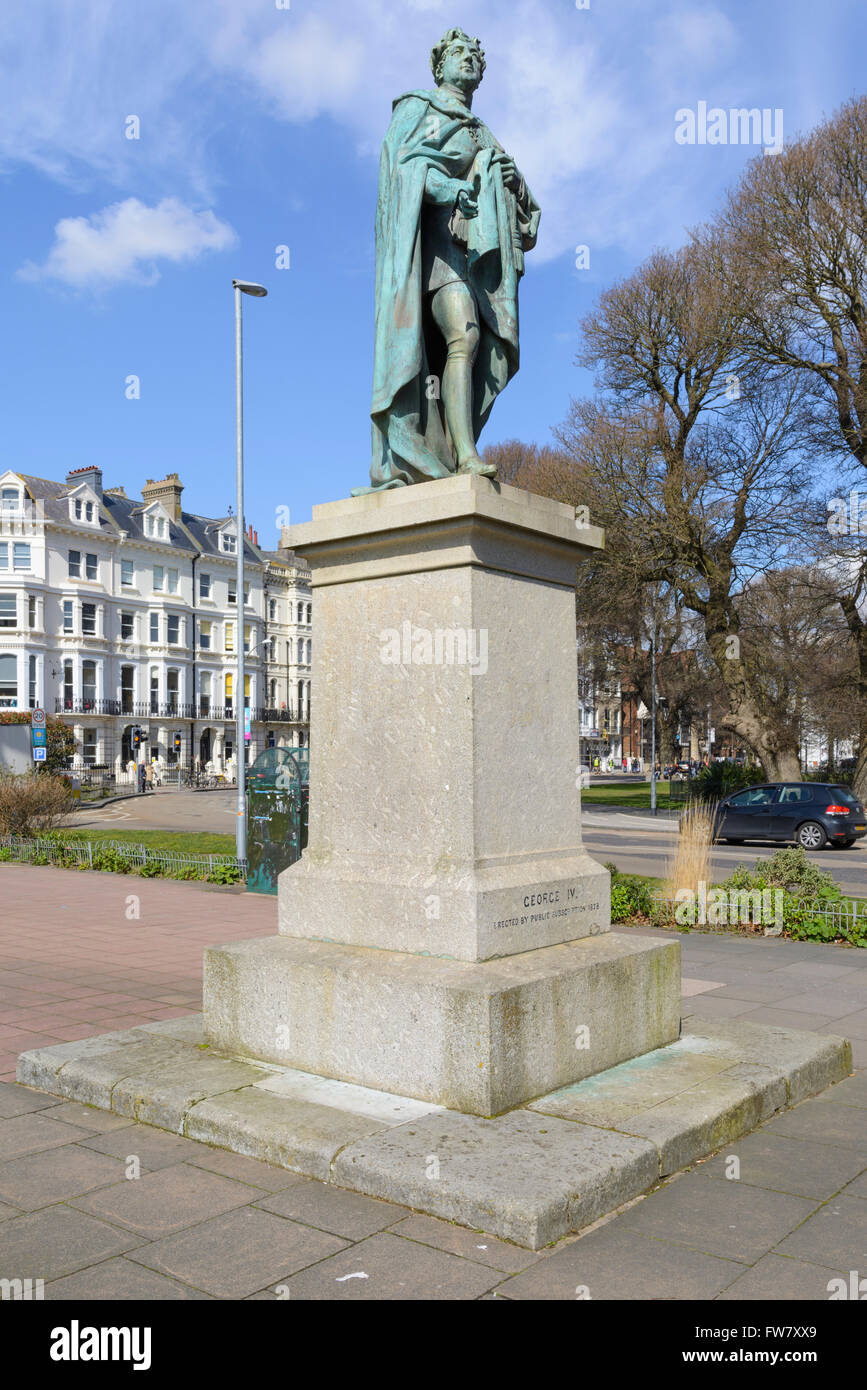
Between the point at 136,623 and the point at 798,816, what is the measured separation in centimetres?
5132

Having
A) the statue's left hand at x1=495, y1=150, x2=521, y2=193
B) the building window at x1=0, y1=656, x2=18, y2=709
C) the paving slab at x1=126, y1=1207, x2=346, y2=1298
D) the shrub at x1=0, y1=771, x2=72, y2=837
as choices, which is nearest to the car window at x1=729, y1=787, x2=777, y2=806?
the shrub at x1=0, y1=771, x2=72, y2=837

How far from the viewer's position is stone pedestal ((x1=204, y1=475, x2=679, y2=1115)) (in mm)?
4383

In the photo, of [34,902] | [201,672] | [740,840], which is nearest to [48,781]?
[34,902]

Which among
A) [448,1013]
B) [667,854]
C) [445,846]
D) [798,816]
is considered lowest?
[667,854]

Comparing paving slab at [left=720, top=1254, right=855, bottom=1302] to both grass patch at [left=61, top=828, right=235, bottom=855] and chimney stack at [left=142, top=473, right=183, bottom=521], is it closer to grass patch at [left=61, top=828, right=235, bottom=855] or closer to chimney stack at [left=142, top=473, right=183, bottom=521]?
grass patch at [left=61, top=828, right=235, bottom=855]

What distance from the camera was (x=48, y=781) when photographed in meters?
21.0

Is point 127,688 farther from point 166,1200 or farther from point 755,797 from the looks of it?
point 166,1200

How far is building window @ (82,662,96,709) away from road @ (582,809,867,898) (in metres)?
40.4

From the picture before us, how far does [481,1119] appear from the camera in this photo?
4.10 meters

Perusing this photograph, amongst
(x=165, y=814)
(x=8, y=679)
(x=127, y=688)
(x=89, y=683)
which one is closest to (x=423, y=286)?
(x=165, y=814)

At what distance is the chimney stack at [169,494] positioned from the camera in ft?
239

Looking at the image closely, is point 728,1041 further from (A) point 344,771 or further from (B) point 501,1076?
(A) point 344,771

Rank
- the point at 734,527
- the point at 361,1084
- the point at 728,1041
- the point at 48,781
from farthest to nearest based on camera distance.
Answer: the point at 734,527 < the point at 48,781 < the point at 728,1041 < the point at 361,1084

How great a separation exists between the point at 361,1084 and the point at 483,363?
3.59 m
